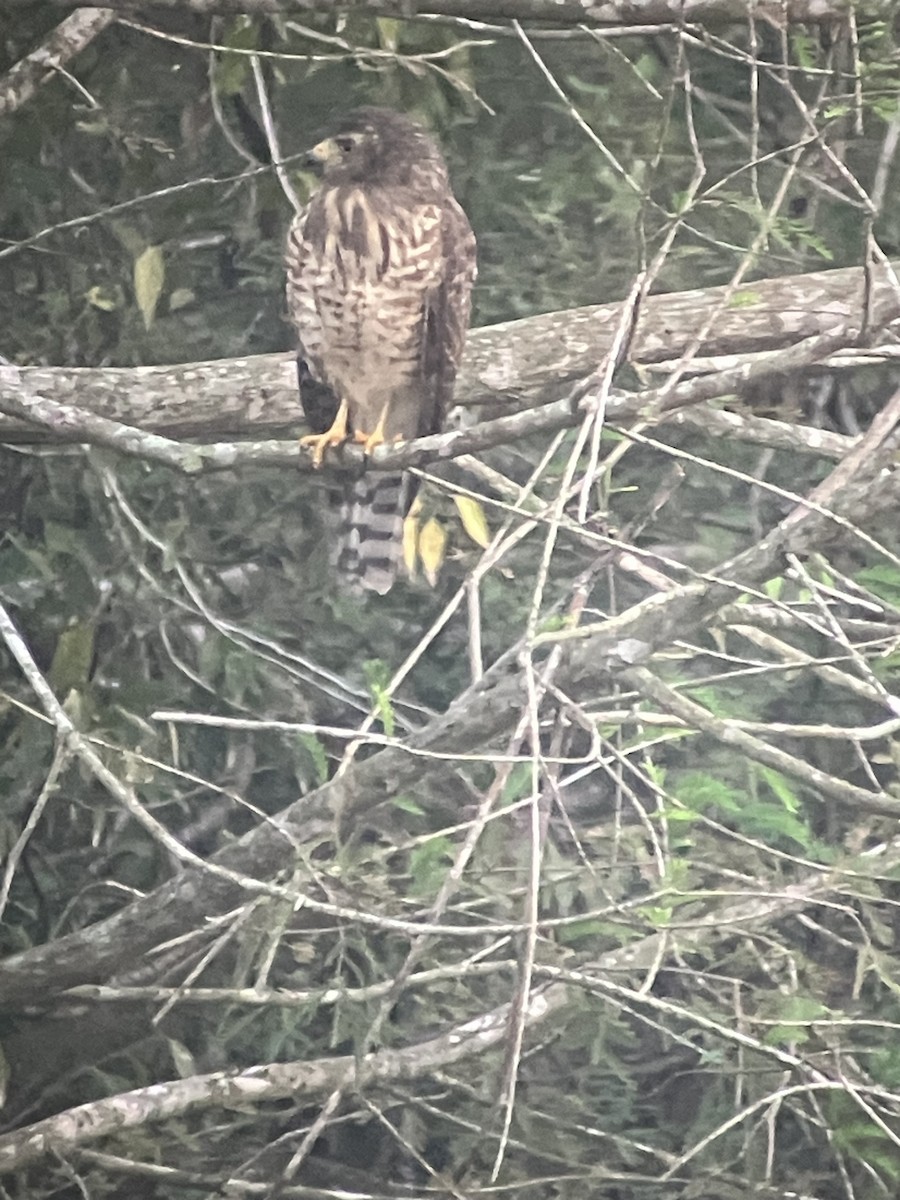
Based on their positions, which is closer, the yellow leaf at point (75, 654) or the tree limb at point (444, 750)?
the tree limb at point (444, 750)

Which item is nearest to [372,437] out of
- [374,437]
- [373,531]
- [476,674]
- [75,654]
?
[374,437]

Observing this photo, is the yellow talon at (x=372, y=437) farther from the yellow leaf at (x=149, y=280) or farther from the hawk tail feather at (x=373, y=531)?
the yellow leaf at (x=149, y=280)

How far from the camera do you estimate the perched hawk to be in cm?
138

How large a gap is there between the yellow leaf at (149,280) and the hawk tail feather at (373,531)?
28 centimetres

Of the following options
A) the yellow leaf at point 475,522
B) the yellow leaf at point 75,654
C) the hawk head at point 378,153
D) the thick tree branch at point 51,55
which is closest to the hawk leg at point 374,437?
the yellow leaf at point 475,522

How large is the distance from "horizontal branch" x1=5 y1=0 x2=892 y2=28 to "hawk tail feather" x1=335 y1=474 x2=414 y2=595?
1.54 feet

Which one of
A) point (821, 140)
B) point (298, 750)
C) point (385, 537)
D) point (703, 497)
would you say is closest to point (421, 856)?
point (298, 750)

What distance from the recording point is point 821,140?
129 cm

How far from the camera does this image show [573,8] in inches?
52.6

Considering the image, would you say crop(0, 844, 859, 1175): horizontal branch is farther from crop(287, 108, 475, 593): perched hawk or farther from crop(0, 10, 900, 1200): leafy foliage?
crop(287, 108, 475, 593): perched hawk

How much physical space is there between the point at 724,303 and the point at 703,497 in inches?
7.6

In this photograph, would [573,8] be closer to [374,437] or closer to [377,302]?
[377,302]

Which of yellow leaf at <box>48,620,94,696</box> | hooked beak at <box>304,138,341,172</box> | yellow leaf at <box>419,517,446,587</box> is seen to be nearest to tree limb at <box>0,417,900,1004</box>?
yellow leaf at <box>419,517,446,587</box>

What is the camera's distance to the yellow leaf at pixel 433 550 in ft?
4.58
